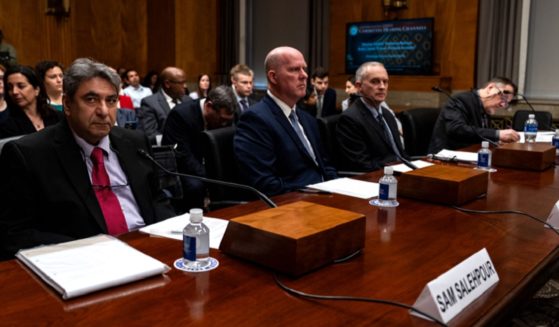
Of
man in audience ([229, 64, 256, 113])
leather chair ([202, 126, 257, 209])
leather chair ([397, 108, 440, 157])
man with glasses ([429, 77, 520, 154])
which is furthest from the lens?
man in audience ([229, 64, 256, 113])

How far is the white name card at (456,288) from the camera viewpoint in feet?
3.68

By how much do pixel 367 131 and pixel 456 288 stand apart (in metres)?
2.43

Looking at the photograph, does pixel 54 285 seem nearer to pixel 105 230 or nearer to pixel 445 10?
pixel 105 230

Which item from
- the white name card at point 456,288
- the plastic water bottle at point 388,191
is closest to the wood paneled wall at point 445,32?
the plastic water bottle at point 388,191

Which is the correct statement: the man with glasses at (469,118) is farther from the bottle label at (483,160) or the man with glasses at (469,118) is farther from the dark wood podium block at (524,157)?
the bottle label at (483,160)

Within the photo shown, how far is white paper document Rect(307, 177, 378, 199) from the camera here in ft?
7.50

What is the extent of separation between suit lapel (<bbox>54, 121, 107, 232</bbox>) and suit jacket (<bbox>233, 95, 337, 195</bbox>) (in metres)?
0.97

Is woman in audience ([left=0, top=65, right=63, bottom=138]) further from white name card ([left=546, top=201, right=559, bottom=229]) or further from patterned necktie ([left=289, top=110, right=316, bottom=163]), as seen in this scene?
white name card ([left=546, top=201, right=559, bottom=229])

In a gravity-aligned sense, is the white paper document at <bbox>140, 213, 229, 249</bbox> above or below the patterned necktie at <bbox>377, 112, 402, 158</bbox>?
below

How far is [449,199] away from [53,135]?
1.45 meters

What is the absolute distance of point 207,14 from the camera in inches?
395

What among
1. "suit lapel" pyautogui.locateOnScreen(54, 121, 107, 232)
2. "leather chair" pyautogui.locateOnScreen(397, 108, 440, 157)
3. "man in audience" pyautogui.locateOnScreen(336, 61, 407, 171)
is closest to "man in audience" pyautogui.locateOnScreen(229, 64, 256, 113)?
"leather chair" pyautogui.locateOnScreen(397, 108, 440, 157)

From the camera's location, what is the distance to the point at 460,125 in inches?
169

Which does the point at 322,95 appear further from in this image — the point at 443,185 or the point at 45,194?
the point at 45,194
